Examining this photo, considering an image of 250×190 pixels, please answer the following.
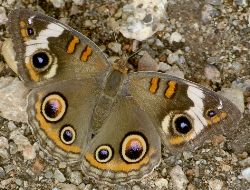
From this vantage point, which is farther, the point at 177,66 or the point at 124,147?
the point at 177,66

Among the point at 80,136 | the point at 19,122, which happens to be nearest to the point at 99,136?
the point at 80,136

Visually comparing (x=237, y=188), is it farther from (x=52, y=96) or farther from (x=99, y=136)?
(x=52, y=96)

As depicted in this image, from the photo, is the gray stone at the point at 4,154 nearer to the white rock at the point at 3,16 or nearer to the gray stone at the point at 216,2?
the white rock at the point at 3,16

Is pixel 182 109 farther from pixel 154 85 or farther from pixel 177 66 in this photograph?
pixel 177 66

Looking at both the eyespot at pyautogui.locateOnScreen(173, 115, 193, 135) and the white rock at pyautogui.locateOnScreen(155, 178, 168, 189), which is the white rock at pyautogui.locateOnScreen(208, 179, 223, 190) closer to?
the white rock at pyautogui.locateOnScreen(155, 178, 168, 189)

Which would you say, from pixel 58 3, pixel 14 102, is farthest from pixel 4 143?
pixel 58 3

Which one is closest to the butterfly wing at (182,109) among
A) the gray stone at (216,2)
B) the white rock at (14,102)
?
the white rock at (14,102)
